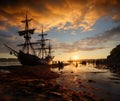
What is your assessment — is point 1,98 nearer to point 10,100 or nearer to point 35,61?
point 10,100

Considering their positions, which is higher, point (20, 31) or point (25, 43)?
point (20, 31)

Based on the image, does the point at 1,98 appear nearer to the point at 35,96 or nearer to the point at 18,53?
the point at 35,96

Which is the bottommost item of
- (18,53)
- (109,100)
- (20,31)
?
(109,100)

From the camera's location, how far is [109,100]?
13.4m

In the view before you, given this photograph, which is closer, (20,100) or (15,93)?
(20,100)

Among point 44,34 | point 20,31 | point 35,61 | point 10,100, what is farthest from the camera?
point 44,34

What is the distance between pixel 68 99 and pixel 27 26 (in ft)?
185

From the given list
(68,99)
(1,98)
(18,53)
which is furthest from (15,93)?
(18,53)

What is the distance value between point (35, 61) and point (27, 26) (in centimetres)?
1708

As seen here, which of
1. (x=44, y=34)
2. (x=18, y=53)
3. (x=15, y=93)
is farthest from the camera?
(x=44, y=34)

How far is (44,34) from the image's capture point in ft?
297

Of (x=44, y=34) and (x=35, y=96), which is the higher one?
(x=44, y=34)

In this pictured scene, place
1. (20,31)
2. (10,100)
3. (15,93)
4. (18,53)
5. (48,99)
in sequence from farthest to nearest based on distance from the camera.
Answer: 1. (20,31)
2. (18,53)
3. (15,93)
4. (48,99)
5. (10,100)

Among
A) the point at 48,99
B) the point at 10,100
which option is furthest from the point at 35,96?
the point at 10,100
